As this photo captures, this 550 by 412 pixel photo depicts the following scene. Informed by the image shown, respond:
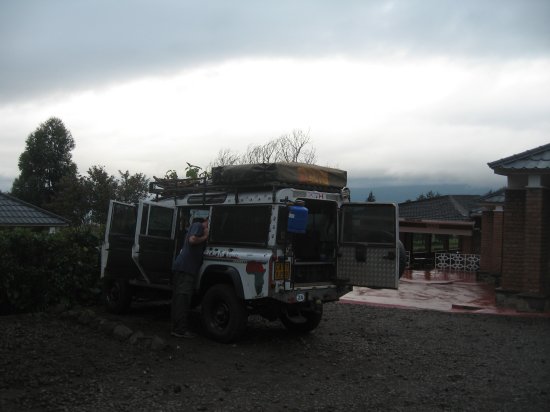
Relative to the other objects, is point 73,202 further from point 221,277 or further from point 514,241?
point 221,277

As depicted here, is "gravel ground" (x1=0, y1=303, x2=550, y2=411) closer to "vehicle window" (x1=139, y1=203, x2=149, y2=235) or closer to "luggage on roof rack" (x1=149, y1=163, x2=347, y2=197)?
"vehicle window" (x1=139, y1=203, x2=149, y2=235)

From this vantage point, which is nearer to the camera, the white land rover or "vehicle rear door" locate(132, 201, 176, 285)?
the white land rover

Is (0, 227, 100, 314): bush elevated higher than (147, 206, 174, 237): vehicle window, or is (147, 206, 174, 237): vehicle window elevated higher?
(147, 206, 174, 237): vehicle window

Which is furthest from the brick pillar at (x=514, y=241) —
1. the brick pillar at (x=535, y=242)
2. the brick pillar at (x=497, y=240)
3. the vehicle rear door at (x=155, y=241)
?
the vehicle rear door at (x=155, y=241)

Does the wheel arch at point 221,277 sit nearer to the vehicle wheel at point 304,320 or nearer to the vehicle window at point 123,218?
the vehicle wheel at point 304,320

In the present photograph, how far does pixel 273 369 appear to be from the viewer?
22.2 feet

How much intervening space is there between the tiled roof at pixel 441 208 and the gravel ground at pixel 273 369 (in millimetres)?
21321

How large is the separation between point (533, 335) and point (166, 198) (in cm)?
A: 666

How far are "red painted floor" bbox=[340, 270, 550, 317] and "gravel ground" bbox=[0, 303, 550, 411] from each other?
2385 millimetres

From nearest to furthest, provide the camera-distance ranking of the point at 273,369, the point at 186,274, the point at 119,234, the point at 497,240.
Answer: the point at 273,369
the point at 186,274
the point at 119,234
the point at 497,240

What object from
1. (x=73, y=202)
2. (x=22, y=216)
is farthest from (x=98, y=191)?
(x=22, y=216)

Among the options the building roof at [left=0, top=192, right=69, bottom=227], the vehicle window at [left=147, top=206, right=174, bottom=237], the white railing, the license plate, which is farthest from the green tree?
the license plate

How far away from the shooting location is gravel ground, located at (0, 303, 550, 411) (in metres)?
5.34

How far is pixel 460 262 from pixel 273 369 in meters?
19.7
